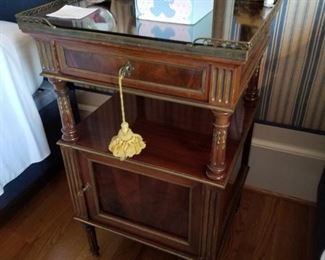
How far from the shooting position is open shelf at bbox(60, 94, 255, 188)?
828 mm

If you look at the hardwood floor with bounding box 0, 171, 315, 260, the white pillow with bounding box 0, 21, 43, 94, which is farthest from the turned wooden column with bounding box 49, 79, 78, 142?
the hardwood floor with bounding box 0, 171, 315, 260

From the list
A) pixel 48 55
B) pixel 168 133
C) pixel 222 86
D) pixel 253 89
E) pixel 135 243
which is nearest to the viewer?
pixel 222 86

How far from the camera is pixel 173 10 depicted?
0.72 m

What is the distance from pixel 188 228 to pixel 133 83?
433 millimetres

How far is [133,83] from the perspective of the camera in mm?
728

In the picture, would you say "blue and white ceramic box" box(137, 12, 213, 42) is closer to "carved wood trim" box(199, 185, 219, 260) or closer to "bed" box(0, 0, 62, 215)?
"carved wood trim" box(199, 185, 219, 260)

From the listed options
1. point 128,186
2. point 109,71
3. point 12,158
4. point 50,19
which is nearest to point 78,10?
point 50,19

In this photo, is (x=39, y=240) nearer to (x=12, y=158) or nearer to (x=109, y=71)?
(x=12, y=158)

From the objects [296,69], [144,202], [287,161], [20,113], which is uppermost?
[296,69]

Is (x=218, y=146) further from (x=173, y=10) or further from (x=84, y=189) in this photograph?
(x=84, y=189)

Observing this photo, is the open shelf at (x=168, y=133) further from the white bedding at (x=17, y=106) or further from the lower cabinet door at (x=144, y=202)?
the white bedding at (x=17, y=106)

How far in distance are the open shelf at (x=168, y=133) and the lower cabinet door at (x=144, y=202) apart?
0.03m

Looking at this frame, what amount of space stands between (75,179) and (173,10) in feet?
1.79

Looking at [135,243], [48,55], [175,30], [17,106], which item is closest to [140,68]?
[175,30]
